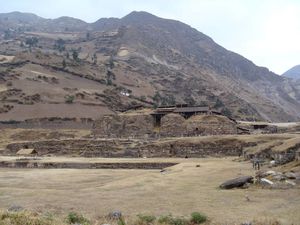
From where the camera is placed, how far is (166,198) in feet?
74.2

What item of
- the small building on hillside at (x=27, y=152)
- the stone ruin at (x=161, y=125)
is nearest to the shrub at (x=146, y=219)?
the small building on hillside at (x=27, y=152)

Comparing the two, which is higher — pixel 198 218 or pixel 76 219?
pixel 76 219

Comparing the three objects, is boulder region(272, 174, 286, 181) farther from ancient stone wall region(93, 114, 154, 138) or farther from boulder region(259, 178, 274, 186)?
ancient stone wall region(93, 114, 154, 138)

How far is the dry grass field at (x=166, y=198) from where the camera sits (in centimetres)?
1888

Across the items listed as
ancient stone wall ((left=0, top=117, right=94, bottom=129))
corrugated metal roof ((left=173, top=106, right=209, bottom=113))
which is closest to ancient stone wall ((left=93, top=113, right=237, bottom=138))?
corrugated metal roof ((left=173, top=106, right=209, bottom=113))

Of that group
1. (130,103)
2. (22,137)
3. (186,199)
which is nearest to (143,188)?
(186,199)

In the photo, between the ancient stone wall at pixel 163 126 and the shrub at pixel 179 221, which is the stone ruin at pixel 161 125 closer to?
the ancient stone wall at pixel 163 126

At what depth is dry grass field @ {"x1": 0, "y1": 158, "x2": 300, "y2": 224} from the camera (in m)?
18.9

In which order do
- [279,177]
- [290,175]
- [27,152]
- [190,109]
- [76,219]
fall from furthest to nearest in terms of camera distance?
[190,109] → [27,152] → [279,177] → [290,175] → [76,219]

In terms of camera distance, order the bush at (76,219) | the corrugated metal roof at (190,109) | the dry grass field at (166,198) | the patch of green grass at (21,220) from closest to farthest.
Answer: the patch of green grass at (21,220)
the bush at (76,219)
the dry grass field at (166,198)
the corrugated metal roof at (190,109)

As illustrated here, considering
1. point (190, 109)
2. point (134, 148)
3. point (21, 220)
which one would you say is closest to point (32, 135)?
point (190, 109)

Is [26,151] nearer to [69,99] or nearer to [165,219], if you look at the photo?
[165,219]

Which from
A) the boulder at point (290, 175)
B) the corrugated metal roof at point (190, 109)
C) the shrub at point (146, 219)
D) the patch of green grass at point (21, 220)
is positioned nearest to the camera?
the patch of green grass at point (21, 220)

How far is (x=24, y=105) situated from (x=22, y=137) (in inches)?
1207
